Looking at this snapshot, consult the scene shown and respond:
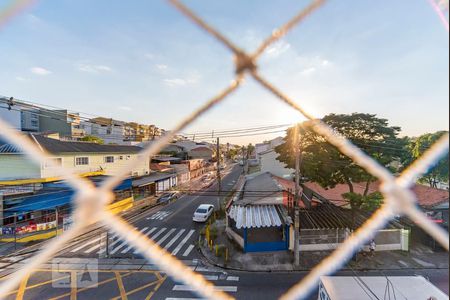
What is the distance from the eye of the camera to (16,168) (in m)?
13.1

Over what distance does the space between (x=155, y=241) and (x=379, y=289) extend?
32.6ft

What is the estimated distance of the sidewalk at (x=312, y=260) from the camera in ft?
30.3

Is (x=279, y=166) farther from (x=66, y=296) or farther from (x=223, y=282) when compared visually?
(x=66, y=296)

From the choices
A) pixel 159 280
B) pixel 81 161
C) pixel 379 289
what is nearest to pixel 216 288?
pixel 159 280

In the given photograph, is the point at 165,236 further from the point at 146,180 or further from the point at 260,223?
the point at 146,180

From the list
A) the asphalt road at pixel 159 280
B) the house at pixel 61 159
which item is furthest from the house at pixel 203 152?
the asphalt road at pixel 159 280

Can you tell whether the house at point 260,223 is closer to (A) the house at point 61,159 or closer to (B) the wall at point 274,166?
(A) the house at point 61,159

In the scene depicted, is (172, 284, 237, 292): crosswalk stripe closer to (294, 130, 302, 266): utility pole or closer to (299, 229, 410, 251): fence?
(294, 130, 302, 266): utility pole

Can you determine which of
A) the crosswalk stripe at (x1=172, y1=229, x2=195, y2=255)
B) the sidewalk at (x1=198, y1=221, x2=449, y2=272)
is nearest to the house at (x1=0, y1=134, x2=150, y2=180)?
the crosswalk stripe at (x1=172, y1=229, x2=195, y2=255)

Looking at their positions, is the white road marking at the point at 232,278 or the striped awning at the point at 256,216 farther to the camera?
the striped awning at the point at 256,216

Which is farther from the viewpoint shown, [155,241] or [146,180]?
[146,180]

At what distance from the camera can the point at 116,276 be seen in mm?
8445

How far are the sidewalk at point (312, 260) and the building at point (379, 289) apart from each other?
4.23 meters

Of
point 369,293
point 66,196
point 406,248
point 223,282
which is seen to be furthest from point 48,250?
point 66,196
